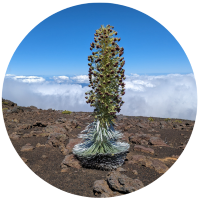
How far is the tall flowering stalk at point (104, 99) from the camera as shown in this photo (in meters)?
4.84

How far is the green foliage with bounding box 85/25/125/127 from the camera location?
4.80m

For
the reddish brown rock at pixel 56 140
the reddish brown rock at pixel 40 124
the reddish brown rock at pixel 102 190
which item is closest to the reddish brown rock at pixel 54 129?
the reddish brown rock at pixel 56 140

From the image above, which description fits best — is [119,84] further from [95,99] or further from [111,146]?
[111,146]

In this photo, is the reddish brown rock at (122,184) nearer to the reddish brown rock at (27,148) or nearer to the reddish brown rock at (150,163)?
the reddish brown rock at (150,163)

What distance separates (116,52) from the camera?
484 centimetres

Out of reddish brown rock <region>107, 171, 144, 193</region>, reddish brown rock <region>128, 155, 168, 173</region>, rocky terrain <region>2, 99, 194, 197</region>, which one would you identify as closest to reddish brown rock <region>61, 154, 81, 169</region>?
rocky terrain <region>2, 99, 194, 197</region>

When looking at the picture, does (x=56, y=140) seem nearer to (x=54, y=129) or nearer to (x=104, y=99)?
(x=54, y=129)

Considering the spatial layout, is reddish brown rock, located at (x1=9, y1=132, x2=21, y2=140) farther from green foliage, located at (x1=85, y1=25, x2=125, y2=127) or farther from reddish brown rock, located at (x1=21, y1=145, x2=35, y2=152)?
green foliage, located at (x1=85, y1=25, x2=125, y2=127)

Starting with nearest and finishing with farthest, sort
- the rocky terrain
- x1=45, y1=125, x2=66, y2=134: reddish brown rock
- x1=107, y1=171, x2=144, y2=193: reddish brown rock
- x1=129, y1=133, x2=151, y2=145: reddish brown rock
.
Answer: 1. x1=107, y1=171, x2=144, y2=193: reddish brown rock
2. the rocky terrain
3. x1=129, y1=133, x2=151, y2=145: reddish brown rock
4. x1=45, y1=125, x2=66, y2=134: reddish brown rock

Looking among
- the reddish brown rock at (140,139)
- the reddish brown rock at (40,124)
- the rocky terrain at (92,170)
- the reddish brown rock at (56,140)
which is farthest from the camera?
the reddish brown rock at (40,124)

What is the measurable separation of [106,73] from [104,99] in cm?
74

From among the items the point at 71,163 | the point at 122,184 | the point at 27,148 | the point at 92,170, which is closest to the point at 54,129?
the point at 27,148

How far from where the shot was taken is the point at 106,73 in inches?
195

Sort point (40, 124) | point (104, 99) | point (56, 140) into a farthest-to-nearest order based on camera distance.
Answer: point (40, 124) → point (56, 140) → point (104, 99)
